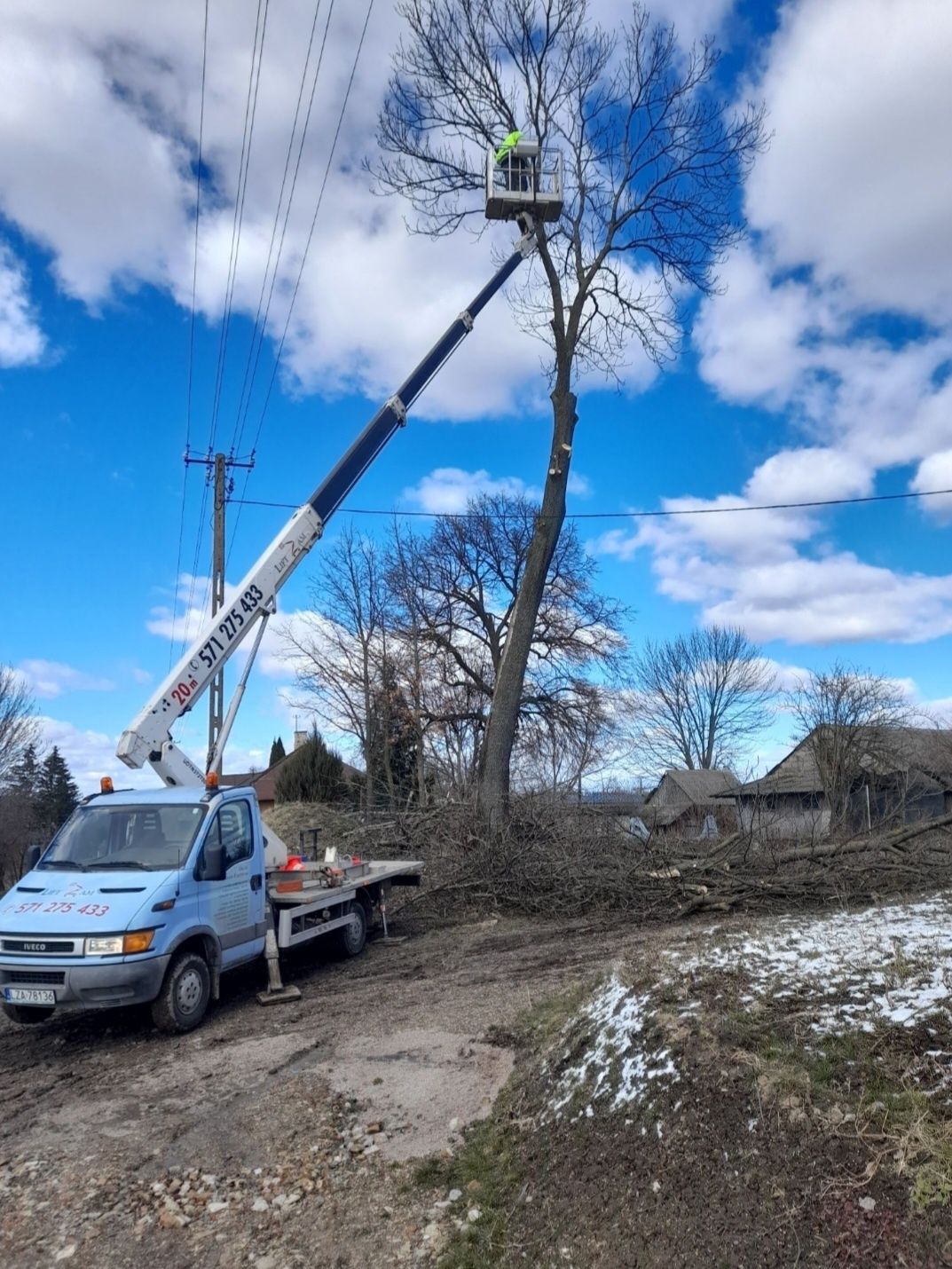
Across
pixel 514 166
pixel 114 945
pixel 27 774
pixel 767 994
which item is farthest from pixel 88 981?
→ pixel 27 774

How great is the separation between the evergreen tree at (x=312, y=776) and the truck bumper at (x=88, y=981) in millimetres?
21317

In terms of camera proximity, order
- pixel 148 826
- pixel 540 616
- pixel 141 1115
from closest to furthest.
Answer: pixel 141 1115 < pixel 148 826 < pixel 540 616

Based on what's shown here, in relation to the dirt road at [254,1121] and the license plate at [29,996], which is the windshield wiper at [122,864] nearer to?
the license plate at [29,996]

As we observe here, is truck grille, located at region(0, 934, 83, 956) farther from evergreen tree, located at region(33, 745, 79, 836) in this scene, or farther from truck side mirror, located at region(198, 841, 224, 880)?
evergreen tree, located at region(33, 745, 79, 836)

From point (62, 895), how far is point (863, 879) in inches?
382

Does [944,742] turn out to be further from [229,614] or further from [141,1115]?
[141,1115]

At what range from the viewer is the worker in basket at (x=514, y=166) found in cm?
1634

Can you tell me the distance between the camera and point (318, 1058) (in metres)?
7.00

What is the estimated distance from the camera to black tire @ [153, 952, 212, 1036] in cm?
781

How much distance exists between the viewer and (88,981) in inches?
290

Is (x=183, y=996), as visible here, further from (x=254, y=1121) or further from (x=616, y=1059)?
(x=616, y=1059)

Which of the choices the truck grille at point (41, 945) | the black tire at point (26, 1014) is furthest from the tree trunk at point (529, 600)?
the truck grille at point (41, 945)

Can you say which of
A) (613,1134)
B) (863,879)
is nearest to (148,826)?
(613,1134)

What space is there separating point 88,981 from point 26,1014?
0.99 metres
